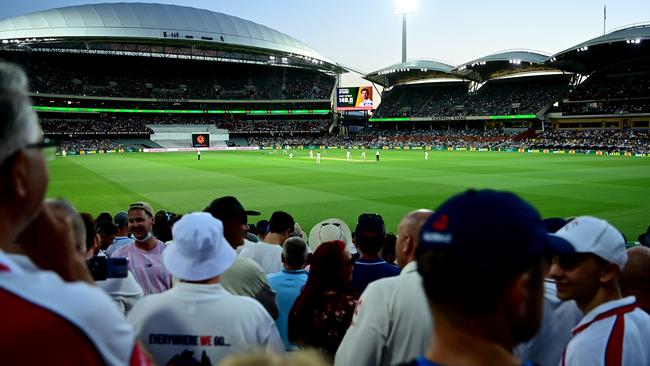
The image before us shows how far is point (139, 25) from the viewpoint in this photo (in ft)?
299

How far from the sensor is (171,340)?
114 inches

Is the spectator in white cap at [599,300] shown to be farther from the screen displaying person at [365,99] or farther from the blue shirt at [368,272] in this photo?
the screen displaying person at [365,99]

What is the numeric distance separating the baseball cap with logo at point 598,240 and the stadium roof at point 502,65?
87272mm

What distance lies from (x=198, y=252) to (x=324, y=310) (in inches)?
42.7

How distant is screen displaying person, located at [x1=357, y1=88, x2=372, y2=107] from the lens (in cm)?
10625

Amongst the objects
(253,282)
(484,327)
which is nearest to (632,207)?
(253,282)

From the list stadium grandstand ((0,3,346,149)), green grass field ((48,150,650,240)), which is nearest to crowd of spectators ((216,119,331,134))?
stadium grandstand ((0,3,346,149))

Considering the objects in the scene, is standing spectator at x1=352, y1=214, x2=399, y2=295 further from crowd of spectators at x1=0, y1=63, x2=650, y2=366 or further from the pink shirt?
the pink shirt

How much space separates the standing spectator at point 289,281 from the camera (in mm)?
4723

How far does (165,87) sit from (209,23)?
838 inches

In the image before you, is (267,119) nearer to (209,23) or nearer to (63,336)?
(209,23)

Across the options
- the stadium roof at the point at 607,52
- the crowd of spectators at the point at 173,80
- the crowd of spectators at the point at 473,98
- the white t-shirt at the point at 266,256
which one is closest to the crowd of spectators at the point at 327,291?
the white t-shirt at the point at 266,256

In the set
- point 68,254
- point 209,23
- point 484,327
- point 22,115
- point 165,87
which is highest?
point 209,23

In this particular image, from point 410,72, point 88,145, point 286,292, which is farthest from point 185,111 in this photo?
point 286,292
